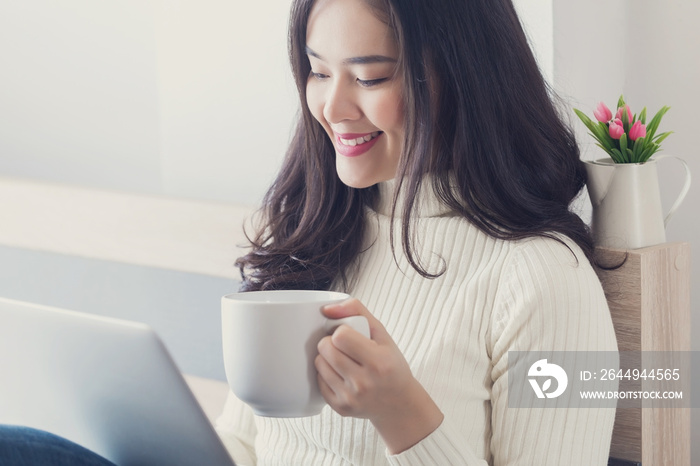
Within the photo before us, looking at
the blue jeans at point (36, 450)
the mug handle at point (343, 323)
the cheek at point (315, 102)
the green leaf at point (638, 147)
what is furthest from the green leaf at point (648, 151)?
the blue jeans at point (36, 450)

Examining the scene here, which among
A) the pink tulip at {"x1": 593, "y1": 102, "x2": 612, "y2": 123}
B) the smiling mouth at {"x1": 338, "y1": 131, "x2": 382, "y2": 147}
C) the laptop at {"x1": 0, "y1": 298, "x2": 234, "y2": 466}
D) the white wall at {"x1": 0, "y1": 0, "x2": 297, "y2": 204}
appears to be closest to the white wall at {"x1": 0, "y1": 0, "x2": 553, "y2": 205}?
the white wall at {"x1": 0, "y1": 0, "x2": 297, "y2": 204}

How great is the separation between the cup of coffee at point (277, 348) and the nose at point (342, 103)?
1.04ft

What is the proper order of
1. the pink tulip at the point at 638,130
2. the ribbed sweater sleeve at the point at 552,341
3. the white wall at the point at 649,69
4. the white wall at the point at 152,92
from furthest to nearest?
the white wall at the point at 152,92 → the white wall at the point at 649,69 → the pink tulip at the point at 638,130 → the ribbed sweater sleeve at the point at 552,341

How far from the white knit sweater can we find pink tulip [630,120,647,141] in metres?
0.15

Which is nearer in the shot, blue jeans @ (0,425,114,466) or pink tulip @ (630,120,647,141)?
blue jeans @ (0,425,114,466)

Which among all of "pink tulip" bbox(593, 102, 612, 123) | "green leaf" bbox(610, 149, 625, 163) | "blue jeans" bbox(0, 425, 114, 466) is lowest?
"blue jeans" bbox(0, 425, 114, 466)

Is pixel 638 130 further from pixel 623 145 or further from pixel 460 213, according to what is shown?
pixel 460 213

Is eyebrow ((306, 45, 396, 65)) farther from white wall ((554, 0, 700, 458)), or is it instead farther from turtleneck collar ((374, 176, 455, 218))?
white wall ((554, 0, 700, 458))

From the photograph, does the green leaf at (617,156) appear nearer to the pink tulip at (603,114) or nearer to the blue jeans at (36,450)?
the pink tulip at (603,114)

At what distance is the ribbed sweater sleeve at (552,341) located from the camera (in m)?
0.81

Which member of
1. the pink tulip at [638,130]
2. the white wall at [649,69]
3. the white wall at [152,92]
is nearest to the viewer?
the pink tulip at [638,130]

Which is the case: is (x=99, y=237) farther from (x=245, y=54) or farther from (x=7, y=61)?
(x=7, y=61)

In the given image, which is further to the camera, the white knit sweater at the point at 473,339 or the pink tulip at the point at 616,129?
the pink tulip at the point at 616,129

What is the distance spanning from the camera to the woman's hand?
61cm
